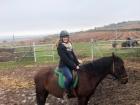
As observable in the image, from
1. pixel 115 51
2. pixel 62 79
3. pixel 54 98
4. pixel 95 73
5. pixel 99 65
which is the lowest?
pixel 54 98

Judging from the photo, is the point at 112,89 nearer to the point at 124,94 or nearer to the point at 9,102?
the point at 124,94

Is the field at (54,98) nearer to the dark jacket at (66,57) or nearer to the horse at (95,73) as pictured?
the horse at (95,73)

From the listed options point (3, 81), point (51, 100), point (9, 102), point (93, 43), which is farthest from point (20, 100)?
point (93, 43)

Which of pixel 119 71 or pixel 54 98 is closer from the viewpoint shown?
pixel 119 71

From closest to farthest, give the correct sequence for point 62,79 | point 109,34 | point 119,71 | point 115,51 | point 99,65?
point 119,71 → point 99,65 → point 62,79 → point 115,51 → point 109,34

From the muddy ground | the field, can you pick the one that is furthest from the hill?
the muddy ground

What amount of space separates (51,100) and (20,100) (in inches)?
40.7

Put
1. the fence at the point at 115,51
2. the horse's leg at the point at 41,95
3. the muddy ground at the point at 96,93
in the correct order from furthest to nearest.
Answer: the fence at the point at 115,51 → the muddy ground at the point at 96,93 → the horse's leg at the point at 41,95

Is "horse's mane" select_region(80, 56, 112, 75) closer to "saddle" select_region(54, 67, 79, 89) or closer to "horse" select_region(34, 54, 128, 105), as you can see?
"horse" select_region(34, 54, 128, 105)

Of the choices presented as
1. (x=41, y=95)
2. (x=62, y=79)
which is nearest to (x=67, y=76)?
(x=62, y=79)

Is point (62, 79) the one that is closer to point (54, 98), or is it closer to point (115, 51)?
point (54, 98)

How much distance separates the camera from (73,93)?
8.42 m

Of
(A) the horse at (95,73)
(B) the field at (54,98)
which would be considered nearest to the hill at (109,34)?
(B) the field at (54,98)

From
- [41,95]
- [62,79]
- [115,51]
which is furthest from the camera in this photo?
[115,51]
